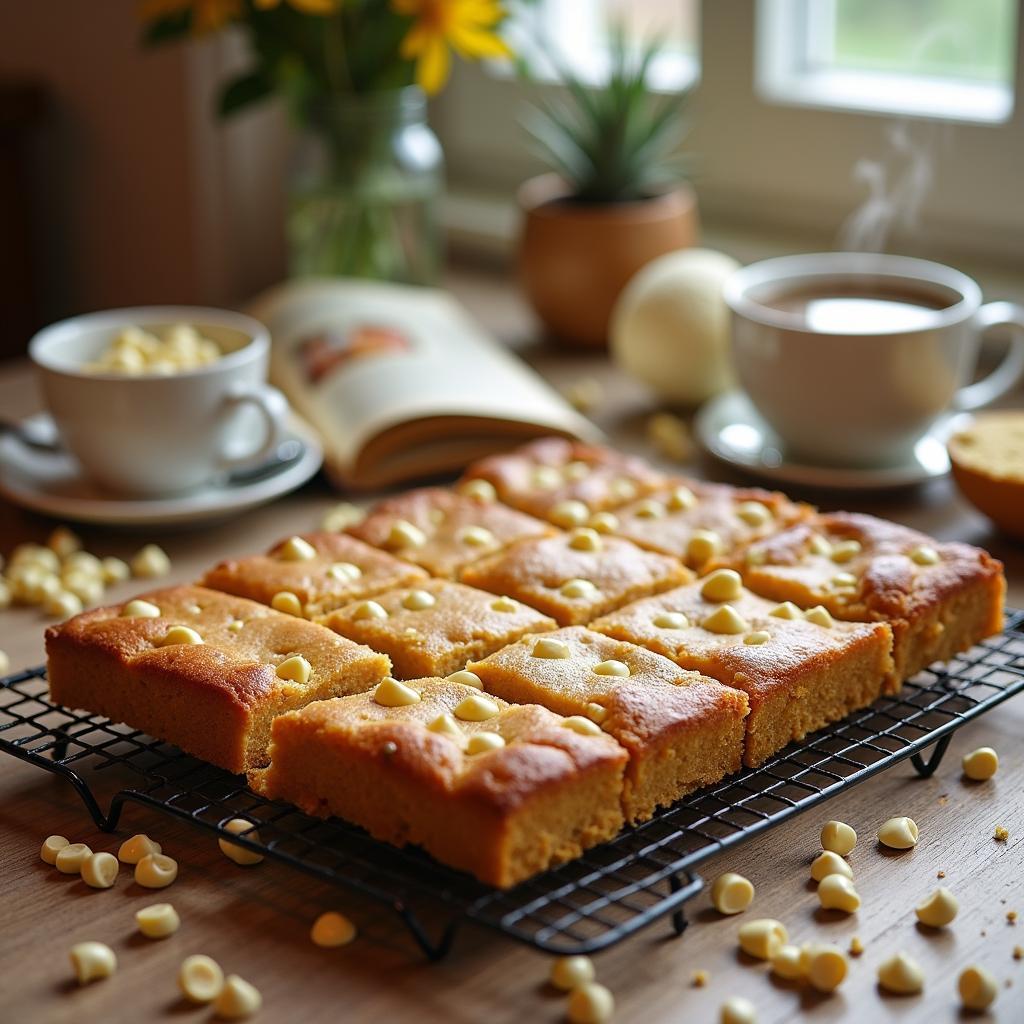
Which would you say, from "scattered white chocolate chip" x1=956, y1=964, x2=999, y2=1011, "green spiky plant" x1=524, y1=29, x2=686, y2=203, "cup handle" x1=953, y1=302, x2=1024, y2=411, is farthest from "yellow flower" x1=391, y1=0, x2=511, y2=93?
"scattered white chocolate chip" x1=956, y1=964, x2=999, y2=1011

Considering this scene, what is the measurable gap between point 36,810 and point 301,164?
1.29 metres

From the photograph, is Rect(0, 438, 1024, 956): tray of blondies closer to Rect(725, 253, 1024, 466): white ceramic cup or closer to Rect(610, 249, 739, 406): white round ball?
Rect(725, 253, 1024, 466): white ceramic cup

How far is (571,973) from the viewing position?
0.94 metres

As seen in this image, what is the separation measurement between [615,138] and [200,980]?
1.62 metres

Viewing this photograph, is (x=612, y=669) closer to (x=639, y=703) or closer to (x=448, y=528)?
(x=639, y=703)

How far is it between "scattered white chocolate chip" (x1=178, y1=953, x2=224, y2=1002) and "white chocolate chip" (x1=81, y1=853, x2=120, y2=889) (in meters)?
0.14

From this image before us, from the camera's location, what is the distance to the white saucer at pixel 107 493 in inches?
66.9

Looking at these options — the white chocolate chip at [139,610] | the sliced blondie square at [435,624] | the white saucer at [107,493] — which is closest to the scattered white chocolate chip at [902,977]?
the sliced blondie square at [435,624]

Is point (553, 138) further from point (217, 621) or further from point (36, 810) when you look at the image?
point (36, 810)

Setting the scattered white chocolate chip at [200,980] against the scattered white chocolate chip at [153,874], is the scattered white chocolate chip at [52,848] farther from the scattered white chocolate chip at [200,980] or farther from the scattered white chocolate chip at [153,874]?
the scattered white chocolate chip at [200,980]

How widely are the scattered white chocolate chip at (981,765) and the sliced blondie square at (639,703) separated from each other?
0.21 metres

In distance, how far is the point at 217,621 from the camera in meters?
1.27

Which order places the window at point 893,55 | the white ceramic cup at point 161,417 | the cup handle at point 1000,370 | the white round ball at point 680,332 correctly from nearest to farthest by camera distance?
the white ceramic cup at point 161,417, the cup handle at point 1000,370, the white round ball at point 680,332, the window at point 893,55

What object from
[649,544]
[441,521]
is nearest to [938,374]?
[649,544]
